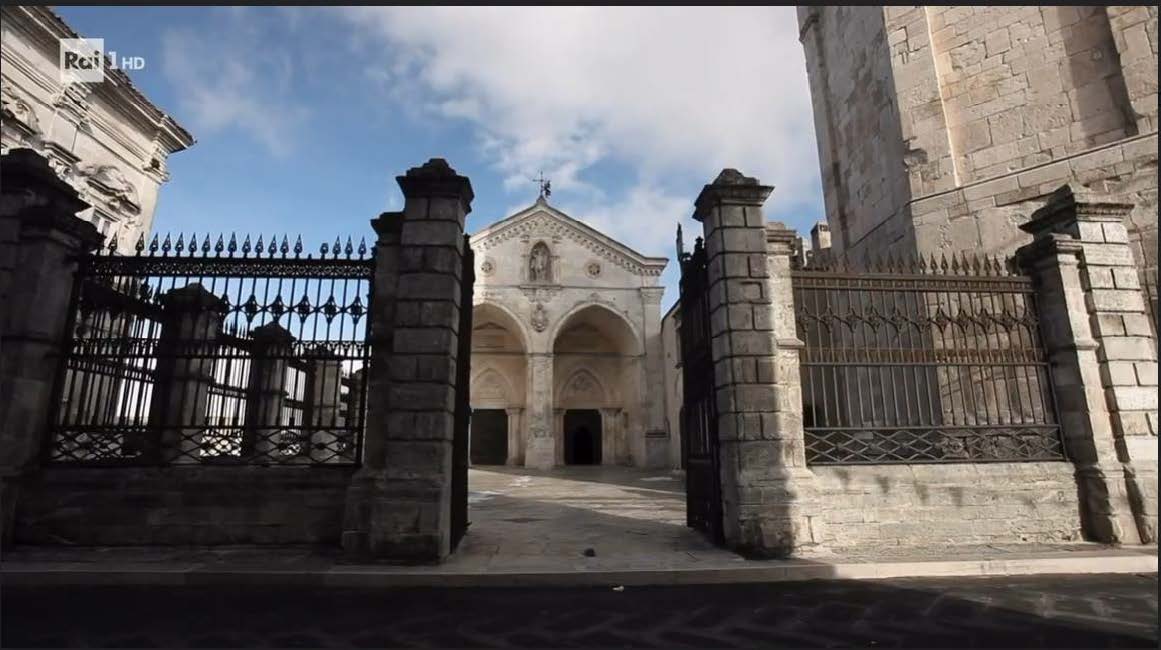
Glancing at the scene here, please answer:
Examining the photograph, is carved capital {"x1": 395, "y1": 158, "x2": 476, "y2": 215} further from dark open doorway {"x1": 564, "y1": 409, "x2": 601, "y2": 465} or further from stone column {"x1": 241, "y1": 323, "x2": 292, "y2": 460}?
dark open doorway {"x1": 564, "y1": 409, "x2": 601, "y2": 465}

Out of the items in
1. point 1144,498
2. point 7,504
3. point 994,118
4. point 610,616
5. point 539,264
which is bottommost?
point 610,616

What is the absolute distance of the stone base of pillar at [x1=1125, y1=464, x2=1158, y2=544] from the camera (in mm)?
5645

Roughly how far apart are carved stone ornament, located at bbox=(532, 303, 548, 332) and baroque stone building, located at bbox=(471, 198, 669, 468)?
47 mm

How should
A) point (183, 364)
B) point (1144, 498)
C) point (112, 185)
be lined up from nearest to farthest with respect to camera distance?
point (1144, 498) → point (183, 364) → point (112, 185)

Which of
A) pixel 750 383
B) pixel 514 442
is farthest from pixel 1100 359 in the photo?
pixel 514 442

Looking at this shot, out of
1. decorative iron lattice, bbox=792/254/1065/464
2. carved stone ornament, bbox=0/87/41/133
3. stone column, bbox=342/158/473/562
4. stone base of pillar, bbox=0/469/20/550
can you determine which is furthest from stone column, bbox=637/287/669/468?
stone base of pillar, bbox=0/469/20/550

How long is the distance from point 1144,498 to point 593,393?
78.8 ft

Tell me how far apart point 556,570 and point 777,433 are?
2596 millimetres

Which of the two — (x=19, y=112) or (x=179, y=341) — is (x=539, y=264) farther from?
(x=179, y=341)

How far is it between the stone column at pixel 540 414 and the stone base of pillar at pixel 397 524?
755 inches

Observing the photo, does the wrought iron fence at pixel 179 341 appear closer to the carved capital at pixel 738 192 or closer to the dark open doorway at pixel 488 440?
the carved capital at pixel 738 192

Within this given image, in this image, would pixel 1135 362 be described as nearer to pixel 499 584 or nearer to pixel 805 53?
pixel 499 584

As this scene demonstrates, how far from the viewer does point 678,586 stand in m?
4.75

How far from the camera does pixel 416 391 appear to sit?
5570mm
